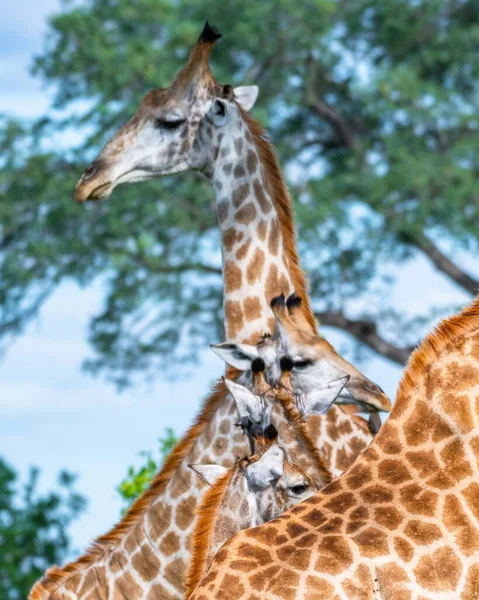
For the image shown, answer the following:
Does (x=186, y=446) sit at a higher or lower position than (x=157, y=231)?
lower

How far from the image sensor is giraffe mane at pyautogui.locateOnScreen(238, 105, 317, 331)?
22.0 feet

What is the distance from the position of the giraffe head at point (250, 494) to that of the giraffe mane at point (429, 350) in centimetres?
69

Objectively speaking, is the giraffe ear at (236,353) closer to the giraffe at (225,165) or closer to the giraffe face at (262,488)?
the giraffe at (225,165)

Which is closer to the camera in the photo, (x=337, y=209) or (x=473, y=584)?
(x=473, y=584)

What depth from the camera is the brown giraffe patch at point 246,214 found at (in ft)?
22.6

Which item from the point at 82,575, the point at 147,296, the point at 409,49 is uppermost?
the point at 409,49

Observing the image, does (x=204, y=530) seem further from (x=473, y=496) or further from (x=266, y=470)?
(x=473, y=496)

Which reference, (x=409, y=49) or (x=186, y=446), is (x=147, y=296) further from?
(x=186, y=446)

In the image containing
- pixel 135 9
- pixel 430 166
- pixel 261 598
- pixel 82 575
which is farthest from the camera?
pixel 135 9

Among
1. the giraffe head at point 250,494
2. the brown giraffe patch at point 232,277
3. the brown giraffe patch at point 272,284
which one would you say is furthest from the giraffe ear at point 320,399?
the brown giraffe patch at point 232,277

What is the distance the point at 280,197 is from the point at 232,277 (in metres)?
0.61

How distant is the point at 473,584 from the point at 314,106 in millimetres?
16756

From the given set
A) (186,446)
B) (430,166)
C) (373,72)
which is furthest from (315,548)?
(373,72)

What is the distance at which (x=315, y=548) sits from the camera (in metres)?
3.30
